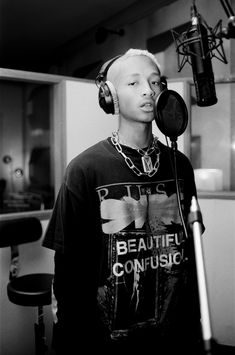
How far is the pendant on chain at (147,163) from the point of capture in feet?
3.67

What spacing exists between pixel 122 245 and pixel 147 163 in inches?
10.2

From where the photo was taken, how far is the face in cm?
110

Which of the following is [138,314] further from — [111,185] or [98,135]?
[98,135]

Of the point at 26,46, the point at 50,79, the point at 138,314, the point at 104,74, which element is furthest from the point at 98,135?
the point at 26,46

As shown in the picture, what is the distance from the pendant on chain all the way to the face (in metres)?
0.11

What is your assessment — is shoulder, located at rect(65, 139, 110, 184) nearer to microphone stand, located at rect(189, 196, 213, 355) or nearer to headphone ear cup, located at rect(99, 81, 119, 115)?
headphone ear cup, located at rect(99, 81, 119, 115)

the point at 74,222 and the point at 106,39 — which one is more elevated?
the point at 106,39

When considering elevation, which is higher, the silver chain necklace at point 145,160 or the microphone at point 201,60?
the microphone at point 201,60

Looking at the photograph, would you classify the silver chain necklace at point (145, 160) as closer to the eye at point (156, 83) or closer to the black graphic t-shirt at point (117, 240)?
the black graphic t-shirt at point (117, 240)

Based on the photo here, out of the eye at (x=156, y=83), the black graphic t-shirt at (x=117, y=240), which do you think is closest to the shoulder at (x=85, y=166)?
the black graphic t-shirt at (x=117, y=240)

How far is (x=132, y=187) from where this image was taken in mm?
1087

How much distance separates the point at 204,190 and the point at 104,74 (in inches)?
49.7

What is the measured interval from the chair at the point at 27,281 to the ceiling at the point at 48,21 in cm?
276

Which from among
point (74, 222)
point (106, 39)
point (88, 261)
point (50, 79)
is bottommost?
point (88, 261)
